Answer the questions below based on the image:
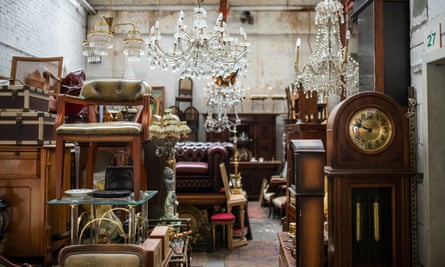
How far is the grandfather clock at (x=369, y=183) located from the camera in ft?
9.69

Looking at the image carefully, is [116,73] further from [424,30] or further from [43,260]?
[424,30]

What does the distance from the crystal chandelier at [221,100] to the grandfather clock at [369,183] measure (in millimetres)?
3971

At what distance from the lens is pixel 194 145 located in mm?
6555

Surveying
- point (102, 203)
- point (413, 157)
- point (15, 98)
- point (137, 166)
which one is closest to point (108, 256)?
point (102, 203)

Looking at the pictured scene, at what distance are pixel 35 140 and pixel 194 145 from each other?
315 cm

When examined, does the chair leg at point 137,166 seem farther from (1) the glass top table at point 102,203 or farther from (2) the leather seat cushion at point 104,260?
(2) the leather seat cushion at point 104,260

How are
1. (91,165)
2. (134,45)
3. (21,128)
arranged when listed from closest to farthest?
(91,165)
(21,128)
(134,45)

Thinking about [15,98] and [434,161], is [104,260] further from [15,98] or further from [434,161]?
[434,161]

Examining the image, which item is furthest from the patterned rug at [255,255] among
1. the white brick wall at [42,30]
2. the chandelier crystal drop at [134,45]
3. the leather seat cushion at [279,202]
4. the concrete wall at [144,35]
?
the white brick wall at [42,30]

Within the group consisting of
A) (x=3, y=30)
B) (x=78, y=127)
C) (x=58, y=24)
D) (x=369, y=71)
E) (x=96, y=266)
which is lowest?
(x=96, y=266)

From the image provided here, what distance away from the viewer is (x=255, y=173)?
9820mm

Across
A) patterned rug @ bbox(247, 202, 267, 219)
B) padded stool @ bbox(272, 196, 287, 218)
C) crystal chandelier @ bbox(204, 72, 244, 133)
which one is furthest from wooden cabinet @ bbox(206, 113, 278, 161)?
padded stool @ bbox(272, 196, 287, 218)

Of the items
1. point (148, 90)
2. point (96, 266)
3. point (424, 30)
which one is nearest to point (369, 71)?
point (424, 30)

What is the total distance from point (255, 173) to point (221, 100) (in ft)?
7.77
